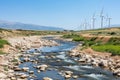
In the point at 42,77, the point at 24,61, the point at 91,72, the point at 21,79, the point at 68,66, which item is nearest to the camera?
the point at 21,79

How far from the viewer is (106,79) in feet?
129

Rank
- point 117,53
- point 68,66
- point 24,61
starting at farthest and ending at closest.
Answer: point 117,53 < point 24,61 < point 68,66

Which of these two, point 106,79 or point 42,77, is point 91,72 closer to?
point 106,79

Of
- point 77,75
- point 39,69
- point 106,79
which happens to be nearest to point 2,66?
point 39,69

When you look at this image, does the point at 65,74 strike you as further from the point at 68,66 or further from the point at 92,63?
the point at 92,63

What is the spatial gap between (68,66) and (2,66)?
12.0 meters

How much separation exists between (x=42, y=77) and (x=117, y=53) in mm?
24185

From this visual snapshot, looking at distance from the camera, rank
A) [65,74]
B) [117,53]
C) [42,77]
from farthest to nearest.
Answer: [117,53] → [65,74] → [42,77]

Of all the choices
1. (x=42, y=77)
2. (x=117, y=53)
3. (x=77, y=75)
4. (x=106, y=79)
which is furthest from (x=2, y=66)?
(x=117, y=53)

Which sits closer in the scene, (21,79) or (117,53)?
(21,79)

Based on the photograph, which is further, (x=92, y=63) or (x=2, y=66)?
(x=92, y=63)

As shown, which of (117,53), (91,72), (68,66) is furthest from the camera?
(117,53)

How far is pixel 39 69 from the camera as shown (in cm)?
4525

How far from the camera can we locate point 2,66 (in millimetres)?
44000
